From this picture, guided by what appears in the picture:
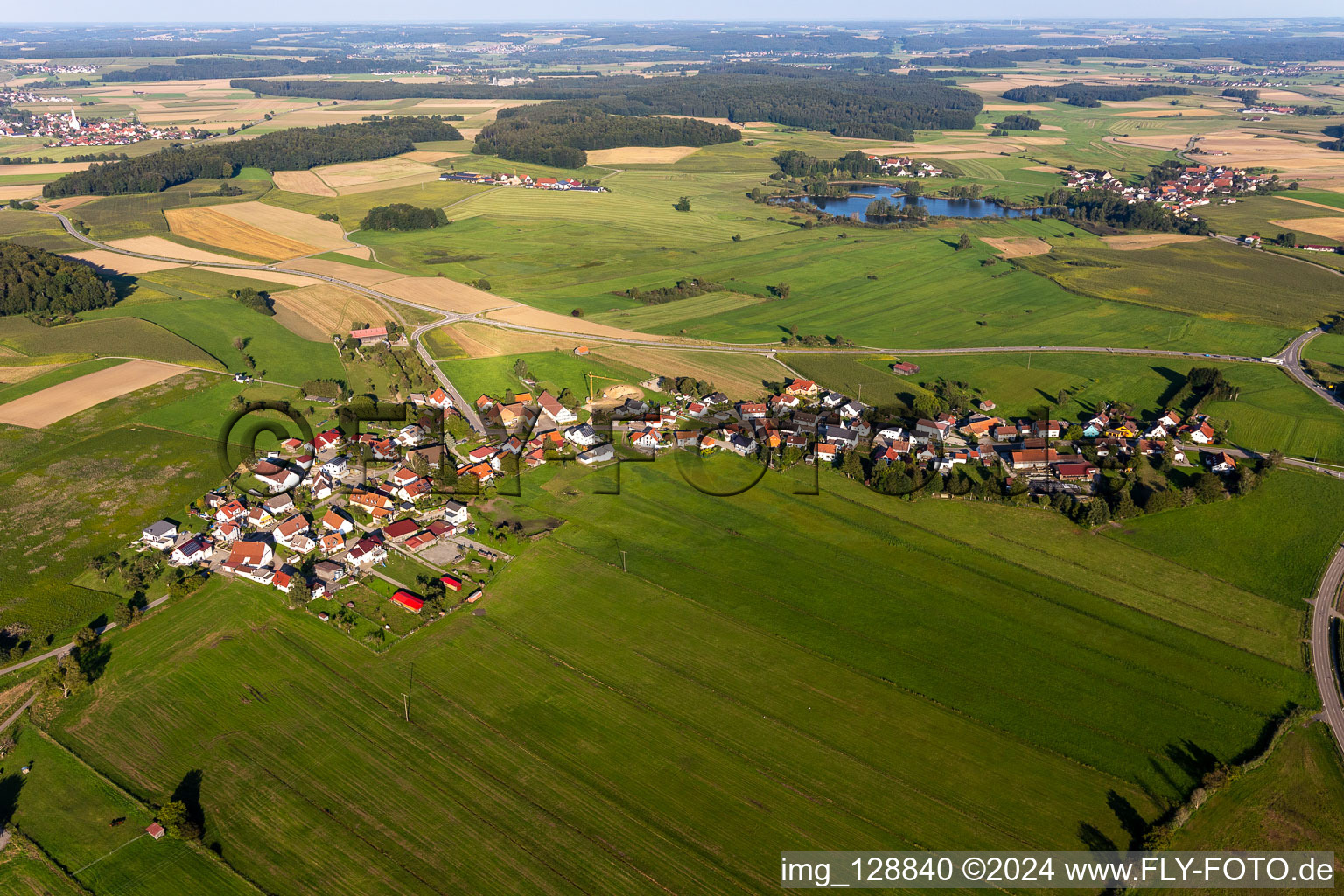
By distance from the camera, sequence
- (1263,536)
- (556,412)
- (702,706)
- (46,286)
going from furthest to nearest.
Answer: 1. (46,286)
2. (556,412)
3. (1263,536)
4. (702,706)

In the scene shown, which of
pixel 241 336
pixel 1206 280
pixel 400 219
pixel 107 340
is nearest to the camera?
pixel 107 340

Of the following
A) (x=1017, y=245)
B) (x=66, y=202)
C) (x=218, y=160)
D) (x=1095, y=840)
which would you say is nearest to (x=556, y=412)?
(x=1095, y=840)

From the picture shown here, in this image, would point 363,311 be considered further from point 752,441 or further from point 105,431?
point 752,441

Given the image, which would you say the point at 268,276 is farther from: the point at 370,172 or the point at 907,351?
the point at 907,351

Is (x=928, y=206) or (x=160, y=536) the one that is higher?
(x=928, y=206)

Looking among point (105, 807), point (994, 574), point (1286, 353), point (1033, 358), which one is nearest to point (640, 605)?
point (994, 574)

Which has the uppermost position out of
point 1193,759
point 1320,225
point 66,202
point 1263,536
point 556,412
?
point 66,202

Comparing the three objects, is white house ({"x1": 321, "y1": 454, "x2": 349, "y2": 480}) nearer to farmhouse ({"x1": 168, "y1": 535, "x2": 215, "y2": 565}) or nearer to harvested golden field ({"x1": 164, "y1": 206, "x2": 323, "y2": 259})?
farmhouse ({"x1": 168, "y1": 535, "x2": 215, "y2": 565})
